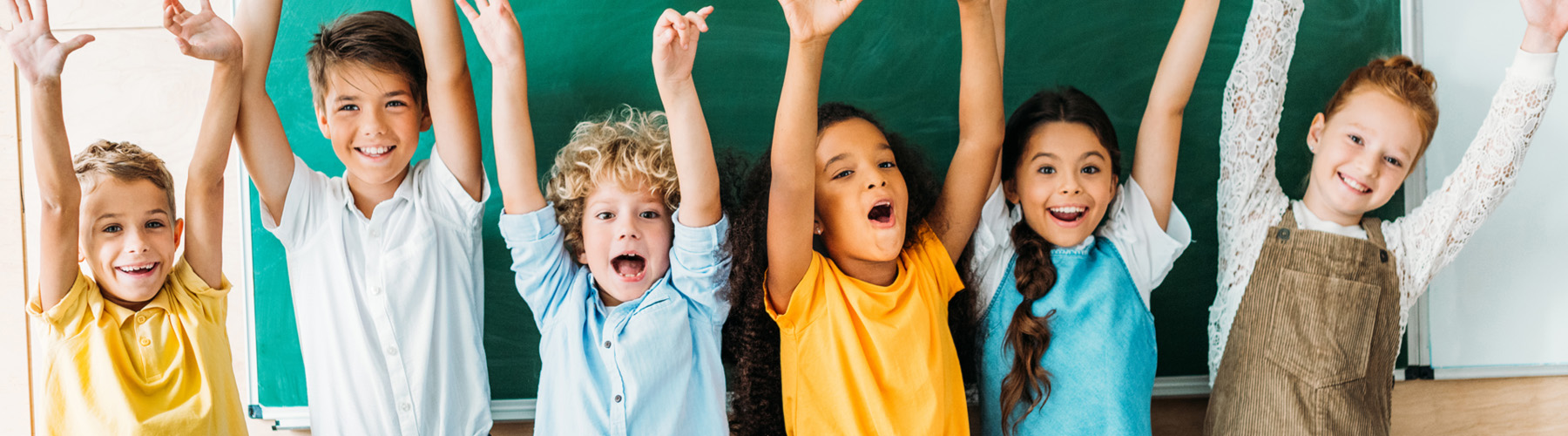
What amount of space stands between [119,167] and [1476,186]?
2944 millimetres

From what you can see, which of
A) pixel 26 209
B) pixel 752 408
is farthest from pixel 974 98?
pixel 26 209

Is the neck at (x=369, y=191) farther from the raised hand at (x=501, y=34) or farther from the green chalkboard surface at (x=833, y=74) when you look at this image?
the raised hand at (x=501, y=34)

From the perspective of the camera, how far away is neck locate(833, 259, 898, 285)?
174 centimetres

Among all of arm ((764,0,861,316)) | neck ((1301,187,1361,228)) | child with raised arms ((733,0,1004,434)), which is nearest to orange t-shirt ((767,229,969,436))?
child with raised arms ((733,0,1004,434))

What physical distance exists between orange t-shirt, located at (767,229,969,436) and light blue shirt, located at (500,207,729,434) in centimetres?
16

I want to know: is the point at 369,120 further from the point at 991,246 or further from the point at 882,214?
the point at 991,246

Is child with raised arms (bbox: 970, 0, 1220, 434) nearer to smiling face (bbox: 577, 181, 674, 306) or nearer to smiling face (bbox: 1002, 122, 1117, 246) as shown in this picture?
smiling face (bbox: 1002, 122, 1117, 246)

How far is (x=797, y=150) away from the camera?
154 cm

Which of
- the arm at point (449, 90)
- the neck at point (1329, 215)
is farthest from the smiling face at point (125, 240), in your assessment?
the neck at point (1329, 215)

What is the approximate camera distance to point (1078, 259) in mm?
1829

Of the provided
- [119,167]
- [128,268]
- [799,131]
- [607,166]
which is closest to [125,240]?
[128,268]

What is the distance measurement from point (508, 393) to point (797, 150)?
103 centimetres

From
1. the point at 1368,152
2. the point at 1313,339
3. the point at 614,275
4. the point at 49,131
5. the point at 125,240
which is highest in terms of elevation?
the point at 49,131

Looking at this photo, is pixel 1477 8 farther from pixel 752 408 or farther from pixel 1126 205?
pixel 752 408
